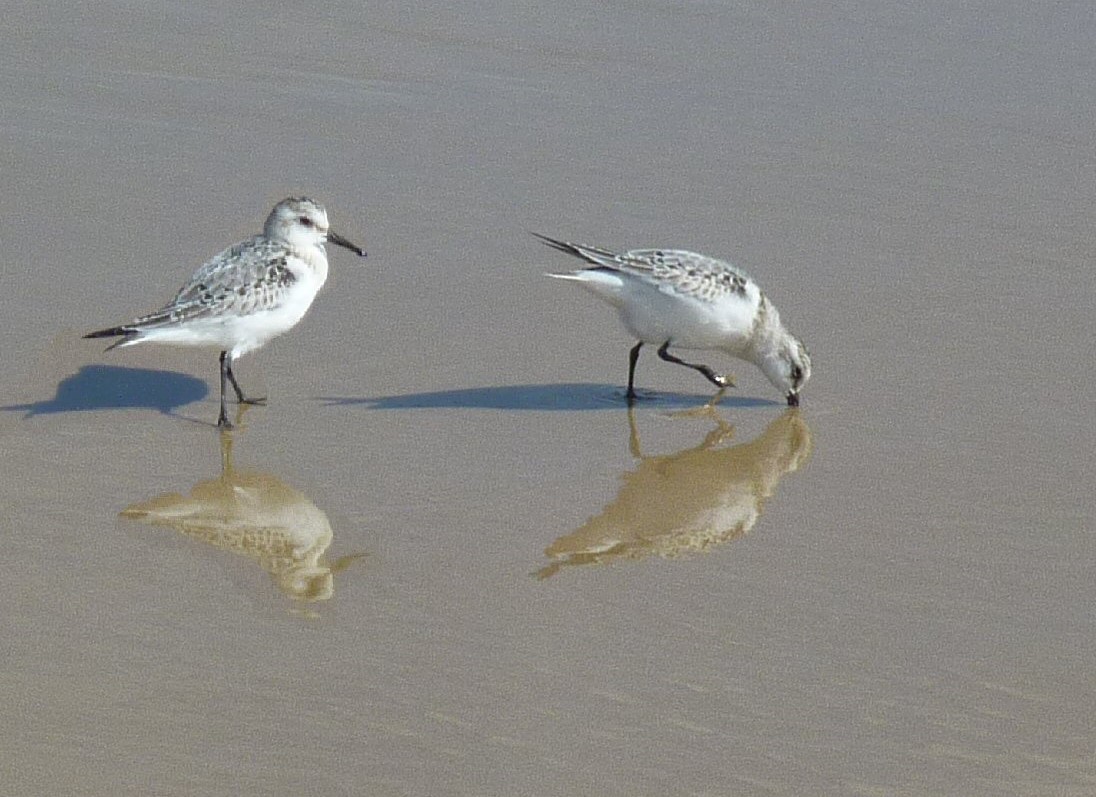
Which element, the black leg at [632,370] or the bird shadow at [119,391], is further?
the black leg at [632,370]

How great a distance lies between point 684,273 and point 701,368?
0.44 meters

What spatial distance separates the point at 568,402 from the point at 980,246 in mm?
2707

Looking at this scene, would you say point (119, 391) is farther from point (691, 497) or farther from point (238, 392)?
point (691, 497)

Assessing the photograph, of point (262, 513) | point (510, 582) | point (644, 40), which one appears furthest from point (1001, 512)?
point (644, 40)

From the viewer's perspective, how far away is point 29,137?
35.2ft

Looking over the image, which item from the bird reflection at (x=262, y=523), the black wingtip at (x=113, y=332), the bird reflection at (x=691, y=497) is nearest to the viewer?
the bird reflection at (x=262, y=523)

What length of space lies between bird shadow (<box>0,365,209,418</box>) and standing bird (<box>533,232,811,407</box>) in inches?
69.1

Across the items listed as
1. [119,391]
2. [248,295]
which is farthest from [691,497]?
[119,391]

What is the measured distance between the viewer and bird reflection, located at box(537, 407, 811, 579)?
22.7 feet

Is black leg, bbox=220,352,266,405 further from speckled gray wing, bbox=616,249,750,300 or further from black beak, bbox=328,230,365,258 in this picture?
speckled gray wing, bbox=616,249,750,300

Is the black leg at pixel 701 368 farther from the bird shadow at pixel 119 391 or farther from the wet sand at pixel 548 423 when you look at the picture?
the bird shadow at pixel 119 391

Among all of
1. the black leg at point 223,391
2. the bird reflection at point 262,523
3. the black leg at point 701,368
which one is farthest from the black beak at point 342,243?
the bird reflection at point 262,523

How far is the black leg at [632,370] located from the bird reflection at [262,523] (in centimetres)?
180

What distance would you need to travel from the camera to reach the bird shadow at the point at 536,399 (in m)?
8.12
